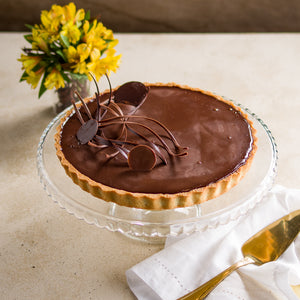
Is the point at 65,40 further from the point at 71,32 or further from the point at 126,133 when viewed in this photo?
the point at 126,133

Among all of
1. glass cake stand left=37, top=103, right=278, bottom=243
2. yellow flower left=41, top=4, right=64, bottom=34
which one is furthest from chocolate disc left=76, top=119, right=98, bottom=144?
yellow flower left=41, top=4, right=64, bottom=34

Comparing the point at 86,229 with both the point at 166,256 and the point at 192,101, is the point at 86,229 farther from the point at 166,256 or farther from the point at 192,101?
the point at 192,101

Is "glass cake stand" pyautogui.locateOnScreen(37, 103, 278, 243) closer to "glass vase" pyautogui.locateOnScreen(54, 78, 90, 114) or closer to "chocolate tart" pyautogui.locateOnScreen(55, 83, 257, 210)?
"chocolate tart" pyautogui.locateOnScreen(55, 83, 257, 210)

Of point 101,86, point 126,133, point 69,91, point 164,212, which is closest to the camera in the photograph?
point 126,133

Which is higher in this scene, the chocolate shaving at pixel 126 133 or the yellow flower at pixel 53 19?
the yellow flower at pixel 53 19

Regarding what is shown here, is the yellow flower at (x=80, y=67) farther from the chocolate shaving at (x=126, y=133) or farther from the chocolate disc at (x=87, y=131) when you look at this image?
the chocolate disc at (x=87, y=131)

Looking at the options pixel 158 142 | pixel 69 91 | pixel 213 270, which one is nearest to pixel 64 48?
pixel 69 91

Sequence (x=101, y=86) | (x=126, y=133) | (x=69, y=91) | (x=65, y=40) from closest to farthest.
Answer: (x=126, y=133) < (x=65, y=40) < (x=69, y=91) < (x=101, y=86)

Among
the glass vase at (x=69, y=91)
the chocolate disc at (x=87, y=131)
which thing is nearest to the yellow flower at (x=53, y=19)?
the glass vase at (x=69, y=91)
